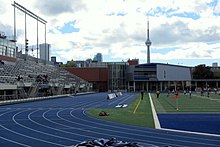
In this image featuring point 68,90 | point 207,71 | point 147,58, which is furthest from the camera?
point 147,58

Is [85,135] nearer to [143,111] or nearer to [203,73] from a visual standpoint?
[143,111]

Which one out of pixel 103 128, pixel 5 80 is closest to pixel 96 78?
pixel 5 80

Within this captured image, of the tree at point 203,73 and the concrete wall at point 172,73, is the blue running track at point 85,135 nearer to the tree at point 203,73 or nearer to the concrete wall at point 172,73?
the concrete wall at point 172,73

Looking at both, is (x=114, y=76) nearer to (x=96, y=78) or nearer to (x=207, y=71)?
(x=96, y=78)

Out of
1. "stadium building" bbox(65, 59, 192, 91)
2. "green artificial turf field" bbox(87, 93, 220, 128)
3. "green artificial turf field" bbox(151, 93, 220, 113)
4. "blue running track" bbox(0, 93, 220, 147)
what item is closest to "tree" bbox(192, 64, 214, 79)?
"stadium building" bbox(65, 59, 192, 91)

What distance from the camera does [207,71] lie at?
363 feet

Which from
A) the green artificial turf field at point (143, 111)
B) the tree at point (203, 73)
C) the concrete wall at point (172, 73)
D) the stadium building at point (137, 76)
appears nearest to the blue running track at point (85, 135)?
the green artificial turf field at point (143, 111)

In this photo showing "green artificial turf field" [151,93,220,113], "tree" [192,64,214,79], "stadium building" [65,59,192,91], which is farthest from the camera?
"tree" [192,64,214,79]

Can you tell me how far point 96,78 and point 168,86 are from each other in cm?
2158

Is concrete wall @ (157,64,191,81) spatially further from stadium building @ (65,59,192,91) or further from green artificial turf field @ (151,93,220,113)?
green artificial turf field @ (151,93,220,113)

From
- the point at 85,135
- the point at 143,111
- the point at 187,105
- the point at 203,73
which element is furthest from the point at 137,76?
the point at 85,135

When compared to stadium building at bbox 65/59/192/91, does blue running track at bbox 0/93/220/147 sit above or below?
below

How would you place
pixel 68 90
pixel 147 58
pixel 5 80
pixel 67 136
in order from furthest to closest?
pixel 147 58, pixel 68 90, pixel 5 80, pixel 67 136

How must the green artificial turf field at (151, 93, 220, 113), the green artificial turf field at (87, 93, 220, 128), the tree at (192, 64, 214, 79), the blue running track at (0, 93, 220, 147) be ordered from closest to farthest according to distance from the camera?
the blue running track at (0, 93, 220, 147), the green artificial turf field at (87, 93, 220, 128), the green artificial turf field at (151, 93, 220, 113), the tree at (192, 64, 214, 79)
